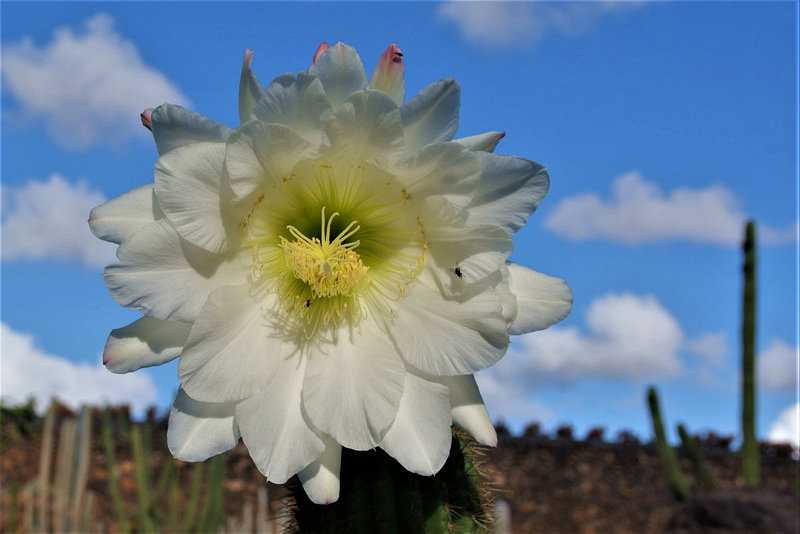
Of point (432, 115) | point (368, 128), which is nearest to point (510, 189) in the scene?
point (432, 115)

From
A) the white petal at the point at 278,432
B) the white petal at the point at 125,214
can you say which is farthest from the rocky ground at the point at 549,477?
the white petal at the point at 125,214

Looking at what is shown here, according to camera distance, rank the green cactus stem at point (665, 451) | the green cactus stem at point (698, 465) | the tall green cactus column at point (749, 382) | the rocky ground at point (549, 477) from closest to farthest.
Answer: the tall green cactus column at point (749, 382) < the green cactus stem at point (665, 451) < the green cactus stem at point (698, 465) < the rocky ground at point (549, 477)

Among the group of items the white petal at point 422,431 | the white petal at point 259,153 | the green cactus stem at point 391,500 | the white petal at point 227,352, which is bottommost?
the green cactus stem at point 391,500

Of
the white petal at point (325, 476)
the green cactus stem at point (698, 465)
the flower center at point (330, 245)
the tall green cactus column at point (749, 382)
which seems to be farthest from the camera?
the green cactus stem at point (698, 465)

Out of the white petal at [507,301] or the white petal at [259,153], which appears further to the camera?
the white petal at [507,301]

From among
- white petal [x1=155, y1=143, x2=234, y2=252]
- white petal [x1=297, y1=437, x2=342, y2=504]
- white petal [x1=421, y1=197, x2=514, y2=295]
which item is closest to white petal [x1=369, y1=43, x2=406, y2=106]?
white petal [x1=421, y1=197, x2=514, y2=295]

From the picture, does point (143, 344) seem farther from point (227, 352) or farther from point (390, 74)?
point (390, 74)

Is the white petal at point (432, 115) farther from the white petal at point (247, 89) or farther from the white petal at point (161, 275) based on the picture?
the white petal at point (161, 275)
